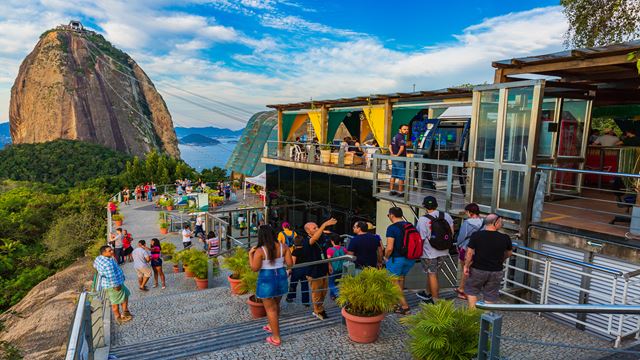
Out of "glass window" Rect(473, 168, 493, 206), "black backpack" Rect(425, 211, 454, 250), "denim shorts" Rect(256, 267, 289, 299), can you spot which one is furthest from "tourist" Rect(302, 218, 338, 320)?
"glass window" Rect(473, 168, 493, 206)

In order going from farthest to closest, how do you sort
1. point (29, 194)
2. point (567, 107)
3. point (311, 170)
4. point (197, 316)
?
point (29, 194), point (311, 170), point (567, 107), point (197, 316)

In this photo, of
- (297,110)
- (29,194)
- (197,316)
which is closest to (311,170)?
(297,110)

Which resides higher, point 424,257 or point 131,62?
point 131,62

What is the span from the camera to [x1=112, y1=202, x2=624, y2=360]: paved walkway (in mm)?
4696

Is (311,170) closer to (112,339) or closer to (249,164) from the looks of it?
(112,339)

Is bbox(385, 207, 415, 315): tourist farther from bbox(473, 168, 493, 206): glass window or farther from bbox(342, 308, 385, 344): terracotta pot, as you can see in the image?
bbox(473, 168, 493, 206): glass window

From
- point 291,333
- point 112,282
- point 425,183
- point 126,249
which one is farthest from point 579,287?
point 126,249

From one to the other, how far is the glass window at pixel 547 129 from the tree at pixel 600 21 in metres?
11.1

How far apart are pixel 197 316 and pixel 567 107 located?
8.10 m

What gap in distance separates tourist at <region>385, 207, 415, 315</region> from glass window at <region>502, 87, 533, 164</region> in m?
2.35

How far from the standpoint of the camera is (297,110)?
1664 cm

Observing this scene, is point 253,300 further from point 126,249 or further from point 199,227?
point 199,227

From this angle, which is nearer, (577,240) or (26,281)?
(577,240)

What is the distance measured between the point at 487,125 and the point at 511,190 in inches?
47.6
